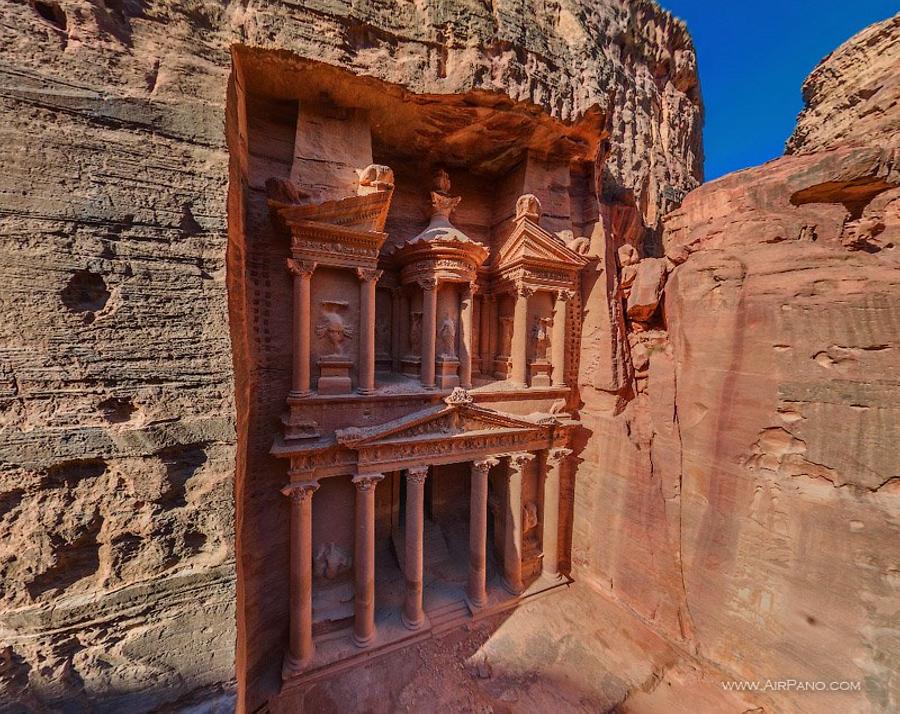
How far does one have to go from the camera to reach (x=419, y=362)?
8234 millimetres

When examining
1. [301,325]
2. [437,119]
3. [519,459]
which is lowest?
[519,459]

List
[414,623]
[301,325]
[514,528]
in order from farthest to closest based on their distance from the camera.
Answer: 1. [514,528]
2. [414,623]
3. [301,325]

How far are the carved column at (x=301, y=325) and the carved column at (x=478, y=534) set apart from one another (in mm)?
4280

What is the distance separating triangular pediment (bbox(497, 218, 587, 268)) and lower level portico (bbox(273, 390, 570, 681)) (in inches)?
155

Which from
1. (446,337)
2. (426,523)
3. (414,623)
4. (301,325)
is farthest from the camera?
(426,523)

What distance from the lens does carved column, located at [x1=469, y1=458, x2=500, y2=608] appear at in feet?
25.6

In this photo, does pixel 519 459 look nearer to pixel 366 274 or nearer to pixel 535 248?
pixel 535 248

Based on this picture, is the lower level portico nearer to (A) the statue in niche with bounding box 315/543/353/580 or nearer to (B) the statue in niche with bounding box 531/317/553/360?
(A) the statue in niche with bounding box 315/543/353/580

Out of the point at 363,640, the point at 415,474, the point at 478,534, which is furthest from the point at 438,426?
the point at 363,640

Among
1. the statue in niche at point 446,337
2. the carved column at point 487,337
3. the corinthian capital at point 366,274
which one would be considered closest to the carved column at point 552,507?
the carved column at point 487,337

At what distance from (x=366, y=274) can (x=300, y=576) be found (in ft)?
20.0

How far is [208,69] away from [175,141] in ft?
3.51

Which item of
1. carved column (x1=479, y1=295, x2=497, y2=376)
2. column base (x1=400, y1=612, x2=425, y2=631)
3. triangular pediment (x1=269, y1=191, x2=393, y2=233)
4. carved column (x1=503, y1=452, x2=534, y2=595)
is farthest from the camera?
carved column (x1=479, y1=295, x2=497, y2=376)

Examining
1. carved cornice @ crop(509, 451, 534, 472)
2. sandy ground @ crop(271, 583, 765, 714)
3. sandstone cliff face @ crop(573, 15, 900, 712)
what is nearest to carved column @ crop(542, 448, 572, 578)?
carved cornice @ crop(509, 451, 534, 472)
